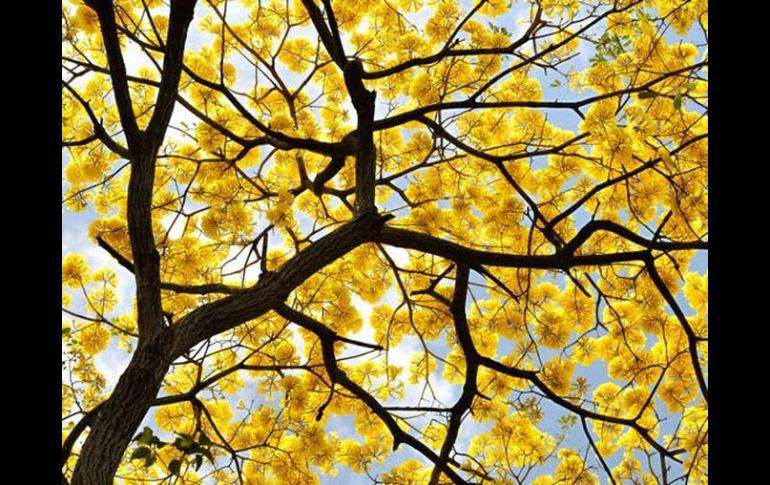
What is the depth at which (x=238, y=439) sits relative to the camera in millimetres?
5137

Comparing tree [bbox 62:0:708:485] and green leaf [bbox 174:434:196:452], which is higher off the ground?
tree [bbox 62:0:708:485]

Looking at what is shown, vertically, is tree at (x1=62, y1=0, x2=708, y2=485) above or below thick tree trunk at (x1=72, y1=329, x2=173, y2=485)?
above

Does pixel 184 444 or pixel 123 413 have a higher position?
pixel 123 413

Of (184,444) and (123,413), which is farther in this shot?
(123,413)

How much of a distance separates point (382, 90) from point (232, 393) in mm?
2355

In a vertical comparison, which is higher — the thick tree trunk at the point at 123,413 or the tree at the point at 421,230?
the tree at the point at 421,230
